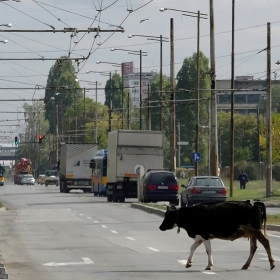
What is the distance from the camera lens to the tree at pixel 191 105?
131250 mm

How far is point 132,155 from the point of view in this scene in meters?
53.1

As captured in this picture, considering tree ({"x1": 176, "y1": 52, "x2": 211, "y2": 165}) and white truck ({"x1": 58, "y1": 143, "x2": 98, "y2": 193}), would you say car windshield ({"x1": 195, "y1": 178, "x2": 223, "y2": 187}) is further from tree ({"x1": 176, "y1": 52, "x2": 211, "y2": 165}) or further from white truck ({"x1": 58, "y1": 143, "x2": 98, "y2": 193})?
tree ({"x1": 176, "y1": 52, "x2": 211, "y2": 165})

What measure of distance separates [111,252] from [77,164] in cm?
5537

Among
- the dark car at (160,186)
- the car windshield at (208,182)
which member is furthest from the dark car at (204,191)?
the dark car at (160,186)

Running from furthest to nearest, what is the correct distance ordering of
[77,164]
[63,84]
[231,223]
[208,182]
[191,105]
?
1. [63,84]
2. [191,105]
3. [77,164]
4. [208,182]
5. [231,223]

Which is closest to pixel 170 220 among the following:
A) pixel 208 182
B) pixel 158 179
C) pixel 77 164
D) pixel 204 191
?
pixel 204 191

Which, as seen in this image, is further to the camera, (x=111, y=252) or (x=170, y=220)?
(x=111, y=252)

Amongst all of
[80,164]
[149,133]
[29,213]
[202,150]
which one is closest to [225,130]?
[202,150]

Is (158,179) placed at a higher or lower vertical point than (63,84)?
lower

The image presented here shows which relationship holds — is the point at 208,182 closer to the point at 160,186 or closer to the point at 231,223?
the point at 160,186

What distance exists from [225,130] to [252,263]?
405ft

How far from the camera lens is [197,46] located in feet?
207

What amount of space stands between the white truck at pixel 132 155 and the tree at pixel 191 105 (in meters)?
70.9

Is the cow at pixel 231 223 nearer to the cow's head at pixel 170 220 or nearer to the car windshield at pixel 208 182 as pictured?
the cow's head at pixel 170 220
